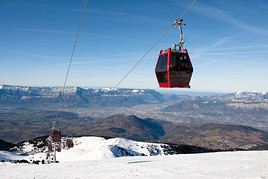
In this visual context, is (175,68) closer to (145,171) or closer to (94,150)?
(145,171)

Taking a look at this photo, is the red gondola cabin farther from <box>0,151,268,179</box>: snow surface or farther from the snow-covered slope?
the snow-covered slope

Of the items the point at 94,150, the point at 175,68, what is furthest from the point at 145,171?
the point at 94,150

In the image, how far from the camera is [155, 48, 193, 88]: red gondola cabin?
2775cm

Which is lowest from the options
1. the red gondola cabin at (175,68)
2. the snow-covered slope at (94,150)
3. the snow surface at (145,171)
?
the snow-covered slope at (94,150)

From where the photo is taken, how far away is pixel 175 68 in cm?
2792

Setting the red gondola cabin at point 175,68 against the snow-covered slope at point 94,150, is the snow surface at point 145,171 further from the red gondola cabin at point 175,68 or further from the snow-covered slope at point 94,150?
A: the snow-covered slope at point 94,150

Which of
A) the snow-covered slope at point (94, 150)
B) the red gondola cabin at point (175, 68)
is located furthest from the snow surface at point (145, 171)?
the snow-covered slope at point (94, 150)

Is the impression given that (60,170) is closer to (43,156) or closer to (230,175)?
(230,175)

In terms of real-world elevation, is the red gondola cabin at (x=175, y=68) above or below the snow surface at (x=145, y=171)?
above

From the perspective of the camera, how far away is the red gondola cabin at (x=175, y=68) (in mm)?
27750

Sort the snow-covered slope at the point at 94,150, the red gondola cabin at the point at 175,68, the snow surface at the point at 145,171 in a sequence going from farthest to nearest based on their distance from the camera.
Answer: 1. the snow-covered slope at the point at 94,150
2. the snow surface at the point at 145,171
3. the red gondola cabin at the point at 175,68

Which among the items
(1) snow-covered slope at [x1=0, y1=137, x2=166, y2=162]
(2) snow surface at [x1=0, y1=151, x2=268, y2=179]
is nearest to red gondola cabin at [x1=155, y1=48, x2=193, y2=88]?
(2) snow surface at [x1=0, y1=151, x2=268, y2=179]

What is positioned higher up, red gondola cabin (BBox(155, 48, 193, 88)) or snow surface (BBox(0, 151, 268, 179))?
red gondola cabin (BBox(155, 48, 193, 88))

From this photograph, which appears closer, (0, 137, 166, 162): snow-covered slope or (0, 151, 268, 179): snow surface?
(0, 151, 268, 179): snow surface
